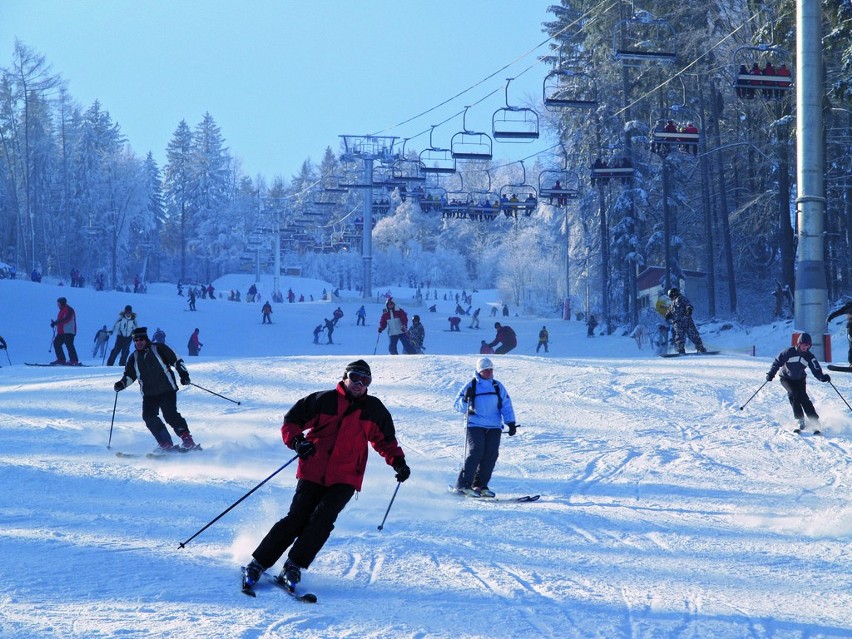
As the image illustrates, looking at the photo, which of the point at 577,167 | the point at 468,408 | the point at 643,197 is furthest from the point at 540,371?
the point at 577,167

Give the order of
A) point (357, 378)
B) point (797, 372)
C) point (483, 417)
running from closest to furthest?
point (357, 378) → point (483, 417) → point (797, 372)

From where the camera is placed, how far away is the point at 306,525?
17.4 feet

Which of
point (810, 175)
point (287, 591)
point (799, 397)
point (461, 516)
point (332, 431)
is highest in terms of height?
point (810, 175)

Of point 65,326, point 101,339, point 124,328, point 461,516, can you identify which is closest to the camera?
point 461,516

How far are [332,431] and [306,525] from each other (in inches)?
21.4

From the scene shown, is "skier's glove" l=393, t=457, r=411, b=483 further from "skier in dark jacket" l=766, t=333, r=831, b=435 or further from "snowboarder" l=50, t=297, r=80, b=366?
"snowboarder" l=50, t=297, r=80, b=366

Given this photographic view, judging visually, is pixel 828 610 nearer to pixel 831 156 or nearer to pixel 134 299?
pixel 831 156

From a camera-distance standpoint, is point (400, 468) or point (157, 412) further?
point (157, 412)

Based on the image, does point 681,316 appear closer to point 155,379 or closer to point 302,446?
point 155,379

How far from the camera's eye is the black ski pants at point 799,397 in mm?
12148

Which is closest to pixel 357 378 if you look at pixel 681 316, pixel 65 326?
pixel 681 316

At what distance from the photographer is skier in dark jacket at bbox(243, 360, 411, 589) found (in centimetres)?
525

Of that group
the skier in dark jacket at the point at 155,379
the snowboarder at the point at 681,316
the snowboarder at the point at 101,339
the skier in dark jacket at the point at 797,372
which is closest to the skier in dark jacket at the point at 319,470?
the skier in dark jacket at the point at 155,379

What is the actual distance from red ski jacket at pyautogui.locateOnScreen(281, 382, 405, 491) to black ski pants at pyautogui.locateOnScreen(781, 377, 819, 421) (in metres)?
8.37
